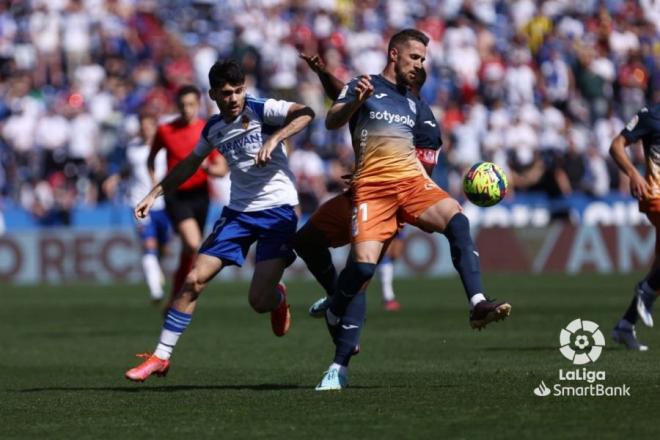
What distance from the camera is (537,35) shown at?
112 ft

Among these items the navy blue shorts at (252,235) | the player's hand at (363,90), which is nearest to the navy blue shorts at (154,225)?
the navy blue shorts at (252,235)

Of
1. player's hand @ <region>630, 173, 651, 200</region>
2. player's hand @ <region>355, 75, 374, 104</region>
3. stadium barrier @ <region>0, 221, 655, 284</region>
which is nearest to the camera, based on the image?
player's hand @ <region>355, 75, 374, 104</region>

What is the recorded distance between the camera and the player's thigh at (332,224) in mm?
10828

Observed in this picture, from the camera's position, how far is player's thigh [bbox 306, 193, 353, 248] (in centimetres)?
1083

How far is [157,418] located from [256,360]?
14.0 ft

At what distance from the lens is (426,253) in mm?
28922

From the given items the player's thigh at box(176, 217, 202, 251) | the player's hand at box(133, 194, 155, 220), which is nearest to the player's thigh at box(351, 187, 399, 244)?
the player's hand at box(133, 194, 155, 220)

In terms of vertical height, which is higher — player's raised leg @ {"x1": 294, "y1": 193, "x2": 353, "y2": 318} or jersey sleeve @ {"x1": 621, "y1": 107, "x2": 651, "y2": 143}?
jersey sleeve @ {"x1": 621, "y1": 107, "x2": 651, "y2": 143}

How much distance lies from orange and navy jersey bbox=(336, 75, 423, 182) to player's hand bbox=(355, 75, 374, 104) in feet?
1.78

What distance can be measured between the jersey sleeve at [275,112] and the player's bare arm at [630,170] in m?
A: 3.44

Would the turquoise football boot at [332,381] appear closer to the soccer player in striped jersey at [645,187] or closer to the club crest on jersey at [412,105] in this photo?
the club crest on jersey at [412,105]

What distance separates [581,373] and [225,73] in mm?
3435

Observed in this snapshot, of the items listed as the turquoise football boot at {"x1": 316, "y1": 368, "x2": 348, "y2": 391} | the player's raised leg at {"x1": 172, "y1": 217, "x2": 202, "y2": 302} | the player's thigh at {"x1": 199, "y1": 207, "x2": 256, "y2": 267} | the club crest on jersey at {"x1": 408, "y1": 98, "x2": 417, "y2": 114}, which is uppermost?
the club crest on jersey at {"x1": 408, "y1": 98, "x2": 417, "y2": 114}

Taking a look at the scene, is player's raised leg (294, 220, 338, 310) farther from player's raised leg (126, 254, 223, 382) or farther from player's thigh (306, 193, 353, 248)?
player's raised leg (126, 254, 223, 382)
